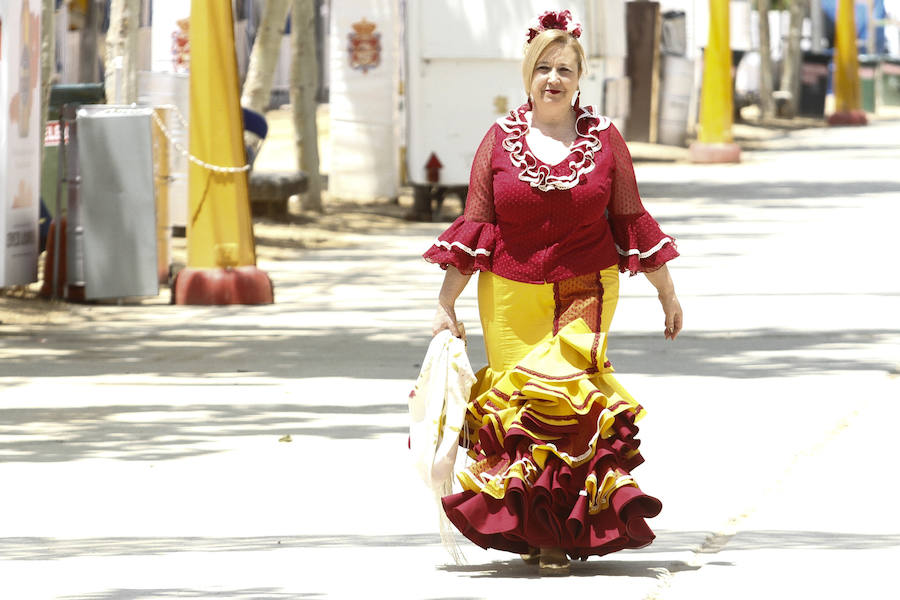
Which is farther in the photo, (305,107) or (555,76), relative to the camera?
(305,107)

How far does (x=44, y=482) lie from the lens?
7.93 m

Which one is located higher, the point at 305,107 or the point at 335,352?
the point at 305,107

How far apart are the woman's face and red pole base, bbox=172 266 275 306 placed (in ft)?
27.6

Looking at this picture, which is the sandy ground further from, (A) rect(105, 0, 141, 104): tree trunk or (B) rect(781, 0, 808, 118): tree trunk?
(B) rect(781, 0, 808, 118): tree trunk

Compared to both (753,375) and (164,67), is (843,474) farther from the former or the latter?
(164,67)

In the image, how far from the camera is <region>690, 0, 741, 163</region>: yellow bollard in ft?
109

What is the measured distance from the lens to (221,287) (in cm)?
1455

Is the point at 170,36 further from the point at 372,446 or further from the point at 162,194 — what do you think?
the point at 372,446

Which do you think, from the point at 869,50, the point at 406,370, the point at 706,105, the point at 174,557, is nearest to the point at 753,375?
the point at 406,370

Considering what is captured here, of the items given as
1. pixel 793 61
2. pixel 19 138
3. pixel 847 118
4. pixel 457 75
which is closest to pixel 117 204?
pixel 19 138

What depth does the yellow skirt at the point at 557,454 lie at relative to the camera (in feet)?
20.1

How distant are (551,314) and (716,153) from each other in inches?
1123

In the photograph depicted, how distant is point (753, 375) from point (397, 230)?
1119 cm

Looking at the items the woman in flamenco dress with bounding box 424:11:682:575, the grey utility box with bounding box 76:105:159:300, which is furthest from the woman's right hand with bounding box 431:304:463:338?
the grey utility box with bounding box 76:105:159:300
